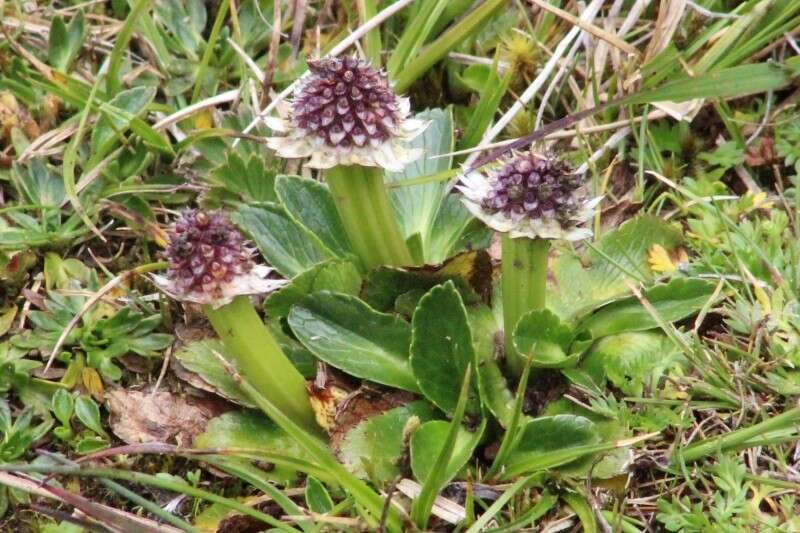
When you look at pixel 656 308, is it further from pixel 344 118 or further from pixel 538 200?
pixel 344 118

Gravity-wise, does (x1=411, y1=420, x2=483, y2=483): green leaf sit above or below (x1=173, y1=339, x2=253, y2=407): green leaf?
below

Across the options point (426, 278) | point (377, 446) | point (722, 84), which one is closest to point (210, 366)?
point (377, 446)

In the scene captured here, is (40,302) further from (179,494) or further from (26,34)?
(26,34)

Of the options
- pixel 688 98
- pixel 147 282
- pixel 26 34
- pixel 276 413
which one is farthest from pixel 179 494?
pixel 26 34

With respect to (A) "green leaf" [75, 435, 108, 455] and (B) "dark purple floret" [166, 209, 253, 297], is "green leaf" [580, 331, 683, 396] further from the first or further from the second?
(A) "green leaf" [75, 435, 108, 455]

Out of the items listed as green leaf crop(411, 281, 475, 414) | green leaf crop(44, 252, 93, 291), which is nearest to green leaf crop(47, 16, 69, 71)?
green leaf crop(44, 252, 93, 291)

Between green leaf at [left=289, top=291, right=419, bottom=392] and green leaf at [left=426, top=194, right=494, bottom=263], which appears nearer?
green leaf at [left=289, top=291, right=419, bottom=392]

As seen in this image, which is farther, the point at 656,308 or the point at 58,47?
the point at 58,47
